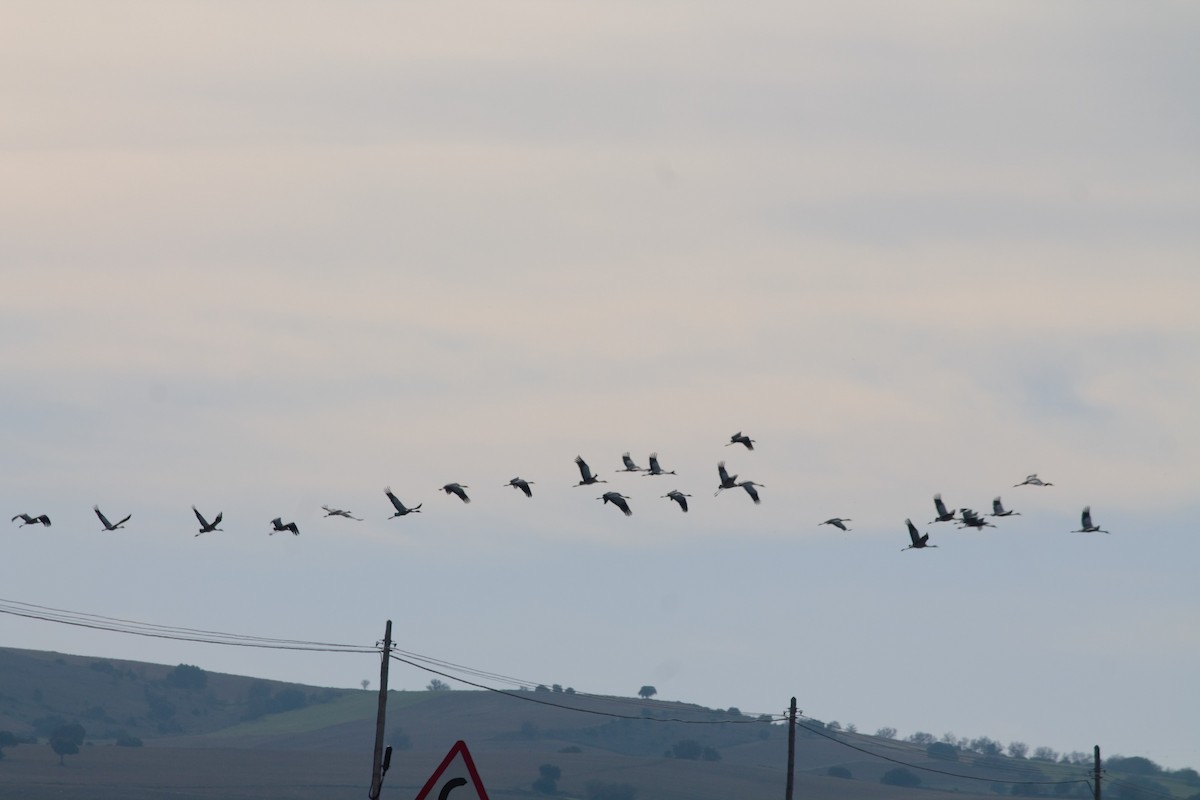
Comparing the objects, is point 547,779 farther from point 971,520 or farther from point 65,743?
point 971,520

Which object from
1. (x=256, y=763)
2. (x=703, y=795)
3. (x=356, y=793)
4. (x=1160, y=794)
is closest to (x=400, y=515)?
(x=356, y=793)

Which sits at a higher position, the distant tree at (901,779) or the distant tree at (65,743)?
the distant tree at (901,779)

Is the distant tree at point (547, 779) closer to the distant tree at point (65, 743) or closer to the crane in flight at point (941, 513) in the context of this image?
the distant tree at point (65, 743)

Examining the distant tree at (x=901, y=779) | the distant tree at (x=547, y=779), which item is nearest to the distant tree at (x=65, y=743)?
the distant tree at (x=547, y=779)

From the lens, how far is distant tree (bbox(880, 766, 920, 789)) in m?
193

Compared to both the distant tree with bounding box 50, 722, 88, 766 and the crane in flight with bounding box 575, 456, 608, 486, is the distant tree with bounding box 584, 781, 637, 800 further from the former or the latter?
the crane in flight with bounding box 575, 456, 608, 486

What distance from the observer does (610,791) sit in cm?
17588

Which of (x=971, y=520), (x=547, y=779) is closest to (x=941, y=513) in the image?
(x=971, y=520)

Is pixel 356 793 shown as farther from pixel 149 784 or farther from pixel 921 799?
pixel 921 799

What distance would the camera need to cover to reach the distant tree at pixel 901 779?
633ft

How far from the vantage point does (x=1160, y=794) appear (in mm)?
190250

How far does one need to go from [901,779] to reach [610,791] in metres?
33.9

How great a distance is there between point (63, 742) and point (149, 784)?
71.6 ft

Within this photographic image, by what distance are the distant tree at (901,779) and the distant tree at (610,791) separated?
2956cm
